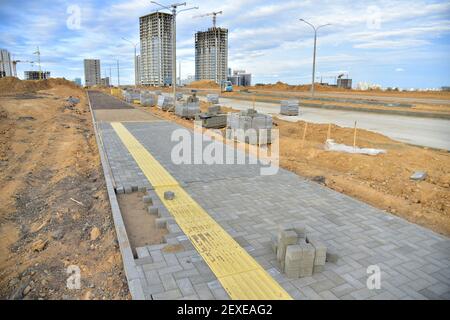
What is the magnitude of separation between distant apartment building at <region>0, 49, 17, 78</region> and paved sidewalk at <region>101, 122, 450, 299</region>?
9487 centimetres

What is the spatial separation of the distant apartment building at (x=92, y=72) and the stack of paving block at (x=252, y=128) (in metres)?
150

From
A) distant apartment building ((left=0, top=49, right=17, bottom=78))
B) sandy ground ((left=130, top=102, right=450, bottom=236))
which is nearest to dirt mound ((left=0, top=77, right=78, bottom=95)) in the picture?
distant apartment building ((left=0, top=49, right=17, bottom=78))

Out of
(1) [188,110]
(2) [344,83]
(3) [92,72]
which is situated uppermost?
(3) [92,72]

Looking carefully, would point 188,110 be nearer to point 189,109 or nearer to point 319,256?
point 189,109

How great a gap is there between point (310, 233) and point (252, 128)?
7928 millimetres

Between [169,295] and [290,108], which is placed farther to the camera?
[290,108]

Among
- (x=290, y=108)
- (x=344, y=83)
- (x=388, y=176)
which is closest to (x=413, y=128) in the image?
(x=290, y=108)

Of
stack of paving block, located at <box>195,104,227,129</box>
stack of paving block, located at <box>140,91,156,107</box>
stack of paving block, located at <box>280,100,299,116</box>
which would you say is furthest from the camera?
stack of paving block, located at <box>140,91,156,107</box>

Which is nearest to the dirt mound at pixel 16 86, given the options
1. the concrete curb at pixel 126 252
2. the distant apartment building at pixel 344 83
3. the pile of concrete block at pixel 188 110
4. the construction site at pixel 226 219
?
the pile of concrete block at pixel 188 110

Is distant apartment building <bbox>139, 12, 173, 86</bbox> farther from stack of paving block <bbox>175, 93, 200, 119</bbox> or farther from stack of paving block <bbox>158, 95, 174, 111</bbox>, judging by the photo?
stack of paving block <bbox>175, 93, 200, 119</bbox>

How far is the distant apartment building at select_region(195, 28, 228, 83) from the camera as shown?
3371 inches

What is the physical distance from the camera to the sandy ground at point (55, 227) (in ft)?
14.3

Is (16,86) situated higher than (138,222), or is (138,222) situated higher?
(16,86)

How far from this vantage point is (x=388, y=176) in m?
8.94
